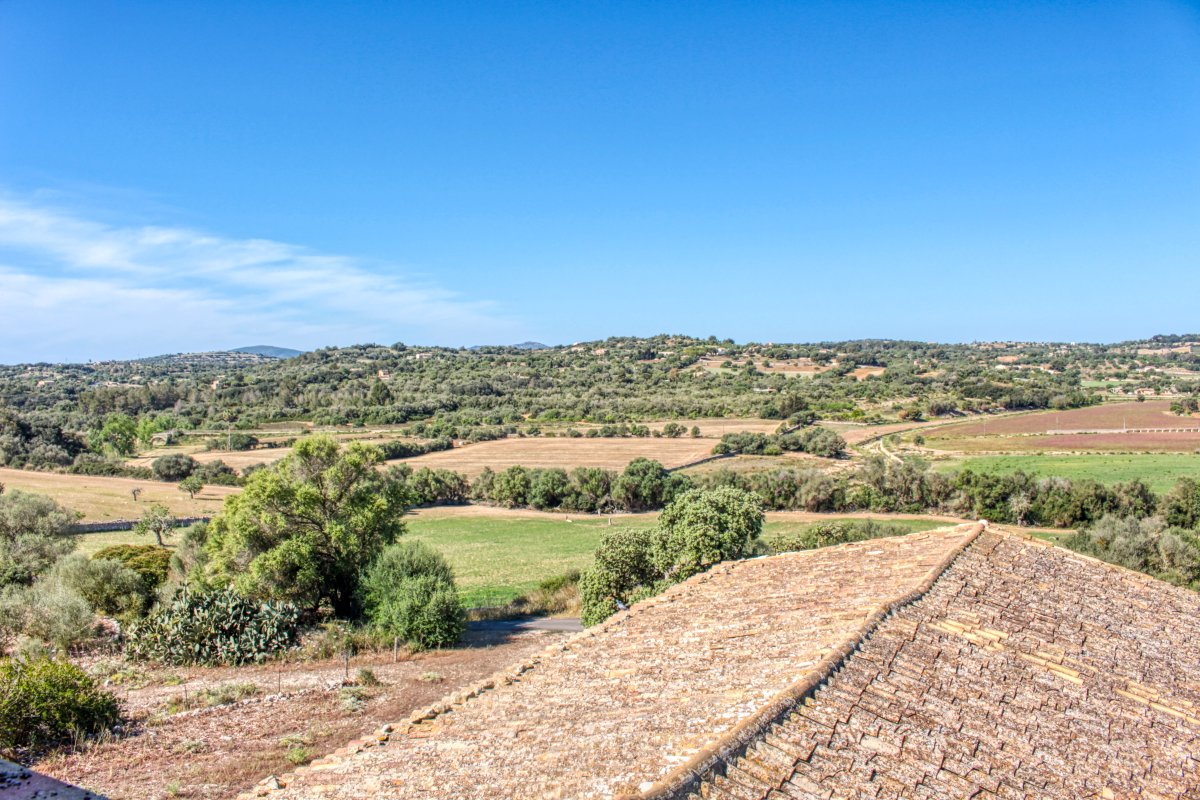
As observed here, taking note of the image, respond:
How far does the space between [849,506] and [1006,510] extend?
1054 cm

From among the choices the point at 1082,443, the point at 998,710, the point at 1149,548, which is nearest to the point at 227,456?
the point at 1149,548

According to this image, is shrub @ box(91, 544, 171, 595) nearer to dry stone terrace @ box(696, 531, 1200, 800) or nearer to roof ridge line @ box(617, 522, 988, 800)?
roof ridge line @ box(617, 522, 988, 800)

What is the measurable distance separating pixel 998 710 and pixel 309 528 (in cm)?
2202

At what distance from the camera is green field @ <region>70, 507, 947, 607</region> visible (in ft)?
119

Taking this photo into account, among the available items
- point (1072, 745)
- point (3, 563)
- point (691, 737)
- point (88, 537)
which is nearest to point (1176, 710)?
point (1072, 745)

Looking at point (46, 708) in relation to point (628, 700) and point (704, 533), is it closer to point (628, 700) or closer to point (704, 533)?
point (628, 700)

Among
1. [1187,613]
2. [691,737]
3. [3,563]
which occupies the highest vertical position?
[691,737]

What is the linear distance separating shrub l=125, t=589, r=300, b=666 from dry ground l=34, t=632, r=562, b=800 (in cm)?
63

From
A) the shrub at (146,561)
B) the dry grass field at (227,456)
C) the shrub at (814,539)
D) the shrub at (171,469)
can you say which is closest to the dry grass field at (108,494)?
the shrub at (171,469)

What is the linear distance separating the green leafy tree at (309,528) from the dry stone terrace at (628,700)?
14.8m

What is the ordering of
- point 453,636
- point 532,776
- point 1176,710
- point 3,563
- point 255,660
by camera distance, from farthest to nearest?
point 3,563 → point 453,636 → point 255,660 → point 1176,710 → point 532,776

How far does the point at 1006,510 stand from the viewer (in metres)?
48.9

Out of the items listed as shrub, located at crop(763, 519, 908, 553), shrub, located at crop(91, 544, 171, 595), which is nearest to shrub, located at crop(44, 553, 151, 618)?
shrub, located at crop(91, 544, 171, 595)

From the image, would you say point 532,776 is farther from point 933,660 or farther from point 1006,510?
point 1006,510
